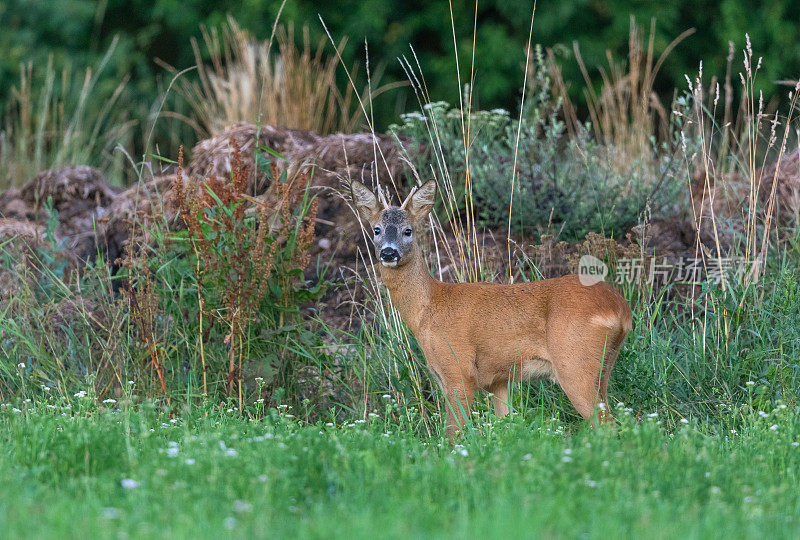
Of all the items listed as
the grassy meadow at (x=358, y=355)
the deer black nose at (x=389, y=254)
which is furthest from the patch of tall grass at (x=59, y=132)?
the deer black nose at (x=389, y=254)

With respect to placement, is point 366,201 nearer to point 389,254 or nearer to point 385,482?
point 389,254

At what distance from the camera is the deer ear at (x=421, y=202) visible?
18.0 ft

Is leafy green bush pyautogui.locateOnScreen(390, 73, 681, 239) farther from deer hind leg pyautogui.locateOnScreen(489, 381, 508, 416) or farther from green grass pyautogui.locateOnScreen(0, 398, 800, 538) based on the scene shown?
green grass pyautogui.locateOnScreen(0, 398, 800, 538)

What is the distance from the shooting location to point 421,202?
5539 millimetres

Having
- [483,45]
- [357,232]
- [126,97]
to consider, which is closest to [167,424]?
[357,232]

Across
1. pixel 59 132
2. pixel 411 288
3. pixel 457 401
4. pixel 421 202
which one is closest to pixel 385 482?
pixel 457 401

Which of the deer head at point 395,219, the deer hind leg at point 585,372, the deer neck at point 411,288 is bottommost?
the deer hind leg at point 585,372

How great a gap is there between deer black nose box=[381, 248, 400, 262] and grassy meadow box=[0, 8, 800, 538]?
1.99 feet

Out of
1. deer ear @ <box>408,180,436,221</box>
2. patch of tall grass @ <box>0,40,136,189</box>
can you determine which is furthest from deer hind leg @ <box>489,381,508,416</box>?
patch of tall grass @ <box>0,40,136,189</box>

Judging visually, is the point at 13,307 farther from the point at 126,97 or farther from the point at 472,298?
the point at 126,97

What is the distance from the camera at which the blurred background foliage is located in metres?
13.3

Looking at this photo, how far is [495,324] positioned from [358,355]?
102 cm

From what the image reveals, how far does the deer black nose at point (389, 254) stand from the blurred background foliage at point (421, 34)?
7.70 m

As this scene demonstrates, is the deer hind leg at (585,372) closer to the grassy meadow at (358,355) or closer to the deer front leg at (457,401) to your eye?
the grassy meadow at (358,355)
